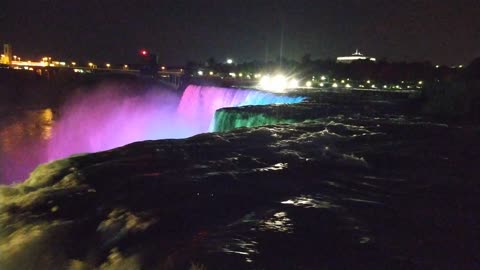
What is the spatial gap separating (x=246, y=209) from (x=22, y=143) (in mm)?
36842

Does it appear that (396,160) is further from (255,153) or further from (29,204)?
(29,204)

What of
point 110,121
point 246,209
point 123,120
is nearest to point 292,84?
A: point 123,120

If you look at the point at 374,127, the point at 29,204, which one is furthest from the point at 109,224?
the point at 374,127

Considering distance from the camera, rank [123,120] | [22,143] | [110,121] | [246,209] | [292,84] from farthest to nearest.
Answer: [292,84] → [110,121] → [123,120] → [22,143] → [246,209]

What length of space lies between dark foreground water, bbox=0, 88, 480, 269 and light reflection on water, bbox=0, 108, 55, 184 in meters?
22.5

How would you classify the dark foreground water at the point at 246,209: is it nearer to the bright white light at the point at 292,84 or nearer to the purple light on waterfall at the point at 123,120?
the purple light on waterfall at the point at 123,120

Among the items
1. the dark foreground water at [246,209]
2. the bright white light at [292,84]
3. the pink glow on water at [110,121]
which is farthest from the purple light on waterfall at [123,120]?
the bright white light at [292,84]

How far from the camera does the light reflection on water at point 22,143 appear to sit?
30844 mm

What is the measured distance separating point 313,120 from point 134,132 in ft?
87.0

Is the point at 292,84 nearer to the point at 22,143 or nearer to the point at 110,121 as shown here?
the point at 110,121

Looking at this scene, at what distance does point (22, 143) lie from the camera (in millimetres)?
38812

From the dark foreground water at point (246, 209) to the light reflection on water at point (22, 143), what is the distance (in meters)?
22.5

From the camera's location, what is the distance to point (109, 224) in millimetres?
6250

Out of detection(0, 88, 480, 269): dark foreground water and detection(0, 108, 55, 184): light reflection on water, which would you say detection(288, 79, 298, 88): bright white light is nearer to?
detection(0, 108, 55, 184): light reflection on water
